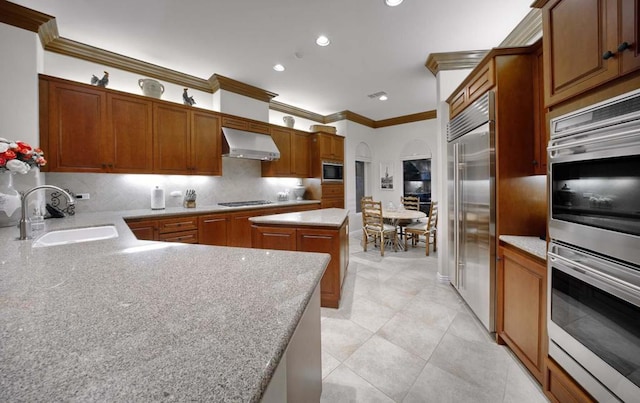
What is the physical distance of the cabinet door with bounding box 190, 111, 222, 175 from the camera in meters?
3.51

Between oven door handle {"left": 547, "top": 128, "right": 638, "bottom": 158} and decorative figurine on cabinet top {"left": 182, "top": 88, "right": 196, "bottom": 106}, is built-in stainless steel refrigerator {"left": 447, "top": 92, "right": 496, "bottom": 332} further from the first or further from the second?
decorative figurine on cabinet top {"left": 182, "top": 88, "right": 196, "bottom": 106}

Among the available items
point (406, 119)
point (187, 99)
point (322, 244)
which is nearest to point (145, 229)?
point (187, 99)

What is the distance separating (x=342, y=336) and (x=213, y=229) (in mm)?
2272

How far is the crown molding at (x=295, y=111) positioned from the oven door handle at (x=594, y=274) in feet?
15.2

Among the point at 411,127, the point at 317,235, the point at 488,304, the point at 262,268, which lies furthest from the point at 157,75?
the point at 411,127

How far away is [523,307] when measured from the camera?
1.62 metres

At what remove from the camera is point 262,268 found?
990mm

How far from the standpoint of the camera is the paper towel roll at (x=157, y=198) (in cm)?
323

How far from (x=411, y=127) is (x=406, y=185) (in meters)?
1.41

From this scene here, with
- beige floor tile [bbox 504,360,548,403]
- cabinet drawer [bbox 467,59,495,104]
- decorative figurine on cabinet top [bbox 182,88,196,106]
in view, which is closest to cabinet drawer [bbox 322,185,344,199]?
decorative figurine on cabinet top [bbox 182,88,196,106]

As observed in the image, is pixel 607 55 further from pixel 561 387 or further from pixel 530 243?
pixel 561 387

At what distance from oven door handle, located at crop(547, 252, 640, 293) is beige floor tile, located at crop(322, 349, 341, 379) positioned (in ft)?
4.88

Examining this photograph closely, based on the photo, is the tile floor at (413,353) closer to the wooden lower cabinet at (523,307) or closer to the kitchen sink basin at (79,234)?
the wooden lower cabinet at (523,307)

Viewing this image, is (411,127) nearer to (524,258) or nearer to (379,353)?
(524,258)
